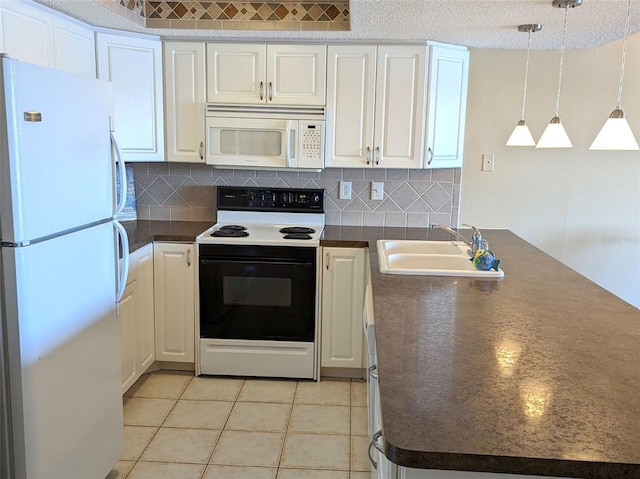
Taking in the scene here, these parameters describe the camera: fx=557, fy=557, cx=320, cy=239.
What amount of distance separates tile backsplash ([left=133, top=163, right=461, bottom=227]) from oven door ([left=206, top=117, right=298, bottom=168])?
348 mm

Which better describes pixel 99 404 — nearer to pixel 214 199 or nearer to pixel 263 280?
pixel 263 280

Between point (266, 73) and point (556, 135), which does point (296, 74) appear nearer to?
point (266, 73)

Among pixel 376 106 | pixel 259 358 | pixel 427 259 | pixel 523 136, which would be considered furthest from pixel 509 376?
pixel 376 106

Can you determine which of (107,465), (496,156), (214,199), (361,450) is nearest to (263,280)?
(214,199)

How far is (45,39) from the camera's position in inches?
100

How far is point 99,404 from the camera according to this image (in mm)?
2152

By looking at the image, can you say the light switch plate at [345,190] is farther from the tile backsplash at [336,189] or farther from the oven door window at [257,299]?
the oven door window at [257,299]

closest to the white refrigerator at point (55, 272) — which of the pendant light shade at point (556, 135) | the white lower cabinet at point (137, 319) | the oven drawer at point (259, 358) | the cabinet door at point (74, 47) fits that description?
the white lower cabinet at point (137, 319)

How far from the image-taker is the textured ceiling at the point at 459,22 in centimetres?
246

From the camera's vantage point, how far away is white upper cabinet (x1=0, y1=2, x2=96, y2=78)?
2.29 meters

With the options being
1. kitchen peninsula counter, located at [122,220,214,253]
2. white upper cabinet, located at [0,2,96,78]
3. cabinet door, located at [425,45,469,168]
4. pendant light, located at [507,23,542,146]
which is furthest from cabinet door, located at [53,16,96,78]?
pendant light, located at [507,23,542,146]

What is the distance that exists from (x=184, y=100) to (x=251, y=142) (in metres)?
0.48

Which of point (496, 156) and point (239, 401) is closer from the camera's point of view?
point (239, 401)

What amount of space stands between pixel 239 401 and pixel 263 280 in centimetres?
69
